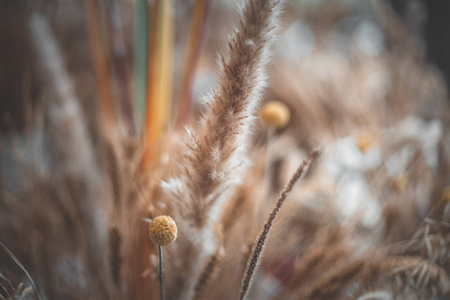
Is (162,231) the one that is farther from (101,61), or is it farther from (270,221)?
(101,61)

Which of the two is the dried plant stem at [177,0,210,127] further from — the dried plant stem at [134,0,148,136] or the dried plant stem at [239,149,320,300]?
the dried plant stem at [239,149,320,300]

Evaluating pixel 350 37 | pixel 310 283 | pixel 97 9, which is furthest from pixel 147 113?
pixel 350 37

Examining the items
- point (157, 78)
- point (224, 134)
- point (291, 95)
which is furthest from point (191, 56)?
point (291, 95)

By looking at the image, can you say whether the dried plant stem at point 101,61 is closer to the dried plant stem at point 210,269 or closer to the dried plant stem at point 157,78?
the dried plant stem at point 157,78

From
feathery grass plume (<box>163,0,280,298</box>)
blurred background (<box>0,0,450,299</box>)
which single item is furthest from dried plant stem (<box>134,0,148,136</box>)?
feathery grass plume (<box>163,0,280,298</box>)

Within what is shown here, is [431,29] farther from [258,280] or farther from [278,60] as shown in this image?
[258,280]

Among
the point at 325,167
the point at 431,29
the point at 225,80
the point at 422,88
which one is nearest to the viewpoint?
the point at 225,80
